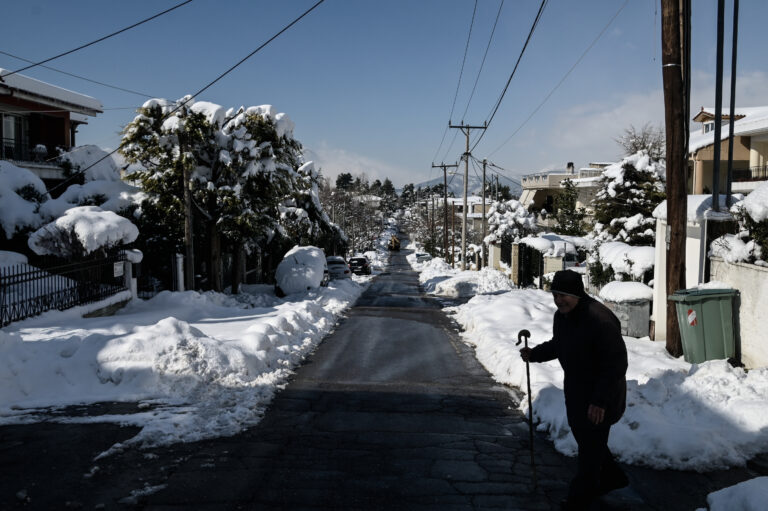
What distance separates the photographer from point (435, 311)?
21.4 m

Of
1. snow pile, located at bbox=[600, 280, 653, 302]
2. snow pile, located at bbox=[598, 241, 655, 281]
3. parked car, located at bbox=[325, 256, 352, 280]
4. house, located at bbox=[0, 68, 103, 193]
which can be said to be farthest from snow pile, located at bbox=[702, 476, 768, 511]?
parked car, located at bbox=[325, 256, 352, 280]

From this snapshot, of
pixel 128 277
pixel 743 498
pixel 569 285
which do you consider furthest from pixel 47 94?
pixel 743 498

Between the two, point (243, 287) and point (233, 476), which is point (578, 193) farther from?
point (233, 476)

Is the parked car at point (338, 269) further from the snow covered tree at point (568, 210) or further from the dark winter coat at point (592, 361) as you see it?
the dark winter coat at point (592, 361)

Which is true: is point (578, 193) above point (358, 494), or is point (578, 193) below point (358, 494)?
above

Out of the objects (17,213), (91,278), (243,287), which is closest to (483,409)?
(91,278)

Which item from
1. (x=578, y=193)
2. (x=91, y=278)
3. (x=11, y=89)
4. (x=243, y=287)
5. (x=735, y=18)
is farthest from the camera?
(x=578, y=193)

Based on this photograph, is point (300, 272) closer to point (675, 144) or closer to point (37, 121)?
point (37, 121)

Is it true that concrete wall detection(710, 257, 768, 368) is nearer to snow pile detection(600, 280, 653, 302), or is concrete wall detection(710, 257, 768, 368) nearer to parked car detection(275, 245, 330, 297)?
snow pile detection(600, 280, 653, 302)

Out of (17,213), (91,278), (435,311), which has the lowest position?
(435,311)

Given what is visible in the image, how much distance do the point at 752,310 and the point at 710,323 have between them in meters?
0.62

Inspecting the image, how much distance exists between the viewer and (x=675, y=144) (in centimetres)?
1038

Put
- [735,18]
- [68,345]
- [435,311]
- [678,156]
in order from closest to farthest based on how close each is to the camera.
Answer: [68,345]
[678,156]
[735,18]
[435,311]

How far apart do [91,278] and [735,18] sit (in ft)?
48.2
